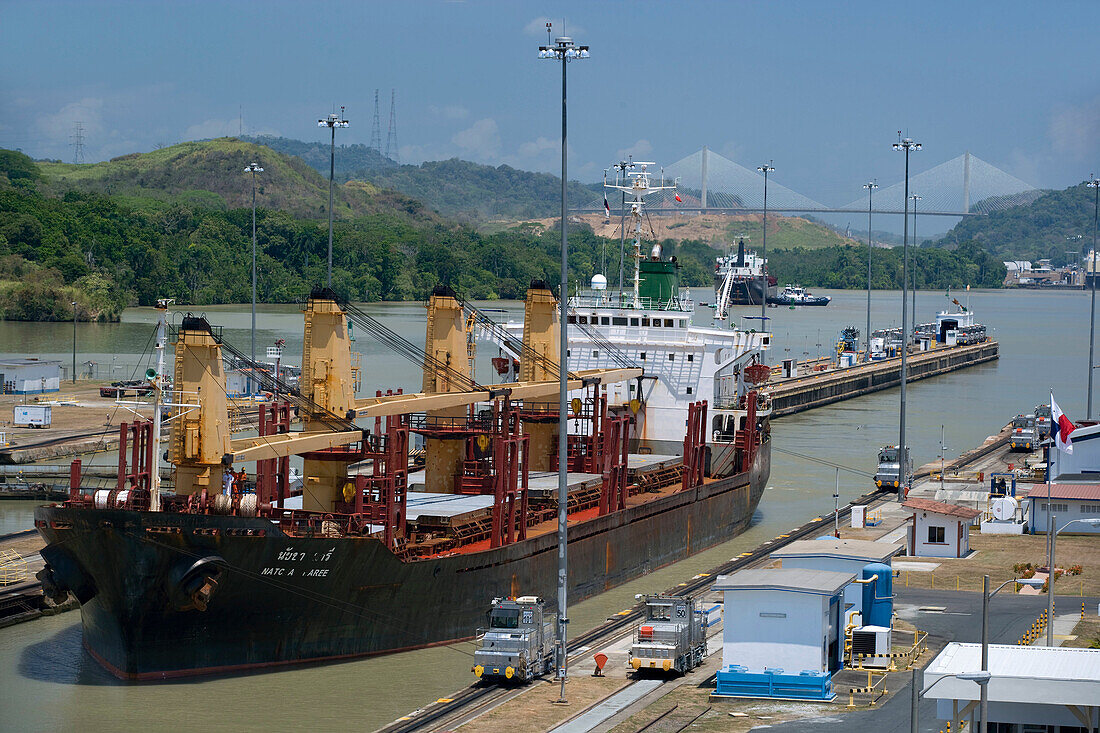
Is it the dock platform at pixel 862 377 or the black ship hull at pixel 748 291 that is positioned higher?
the black ship hull at pixel 748 291

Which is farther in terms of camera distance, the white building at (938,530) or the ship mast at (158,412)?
the white building at (938,530)

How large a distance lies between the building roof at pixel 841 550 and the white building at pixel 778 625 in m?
2.83

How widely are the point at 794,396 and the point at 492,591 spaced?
186 ft

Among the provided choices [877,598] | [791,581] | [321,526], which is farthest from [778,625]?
[321,526]

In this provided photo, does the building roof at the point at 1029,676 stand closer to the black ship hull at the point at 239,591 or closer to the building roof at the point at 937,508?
the black ship hull at the point at 239,591

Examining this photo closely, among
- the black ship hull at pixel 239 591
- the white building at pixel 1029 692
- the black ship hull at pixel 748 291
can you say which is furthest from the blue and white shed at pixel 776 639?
the black ship hull at pixel 748 291

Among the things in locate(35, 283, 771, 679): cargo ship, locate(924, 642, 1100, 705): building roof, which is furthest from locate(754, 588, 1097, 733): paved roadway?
locate(35, 283, 771, 679): cargo ship

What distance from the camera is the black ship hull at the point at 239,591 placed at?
24609 millimetres

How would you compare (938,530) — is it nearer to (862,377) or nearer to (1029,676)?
(1029,676)

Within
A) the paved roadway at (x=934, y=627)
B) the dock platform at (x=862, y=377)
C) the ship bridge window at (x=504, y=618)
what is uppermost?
the dock platform at (x=862, y=377)

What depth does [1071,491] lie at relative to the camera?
4191 cm

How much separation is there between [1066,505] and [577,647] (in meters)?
19.9

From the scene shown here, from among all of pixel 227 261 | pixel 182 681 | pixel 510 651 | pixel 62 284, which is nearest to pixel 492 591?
pixel 510 651

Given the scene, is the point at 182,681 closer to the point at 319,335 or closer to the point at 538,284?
the point at 319,335
